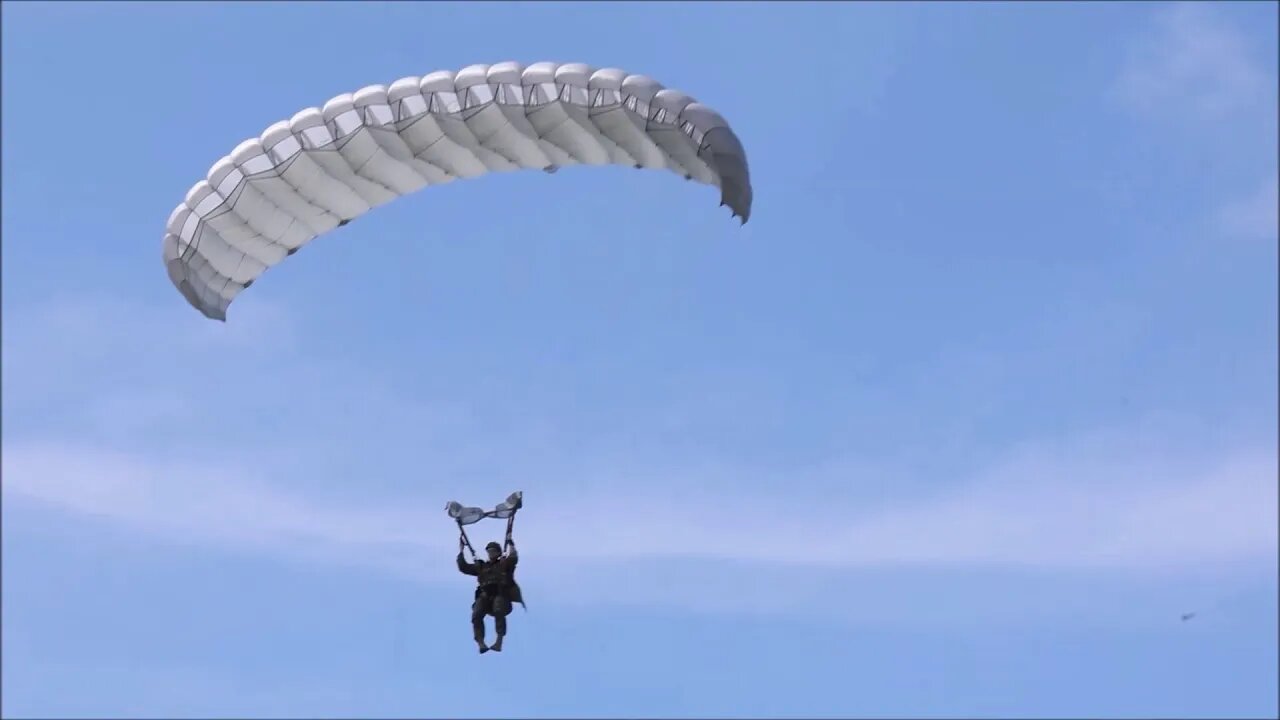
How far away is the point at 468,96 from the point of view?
121ft

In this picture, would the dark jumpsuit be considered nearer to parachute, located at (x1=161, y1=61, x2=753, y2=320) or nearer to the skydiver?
the skydiver

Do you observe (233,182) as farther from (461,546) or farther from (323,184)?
(461,546)

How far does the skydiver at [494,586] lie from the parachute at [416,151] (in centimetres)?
571

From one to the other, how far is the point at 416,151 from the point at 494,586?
21.3 feet

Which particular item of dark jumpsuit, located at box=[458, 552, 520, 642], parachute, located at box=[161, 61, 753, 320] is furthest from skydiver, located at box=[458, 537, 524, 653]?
parachute, located at box=[161, 61, 753, 320]

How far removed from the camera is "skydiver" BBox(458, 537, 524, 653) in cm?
3653

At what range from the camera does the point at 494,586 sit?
1446 inches

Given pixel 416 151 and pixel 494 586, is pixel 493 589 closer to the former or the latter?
pixel 494 586

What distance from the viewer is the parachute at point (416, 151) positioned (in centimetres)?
3553

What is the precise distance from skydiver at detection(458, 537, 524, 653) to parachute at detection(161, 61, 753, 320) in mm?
5715

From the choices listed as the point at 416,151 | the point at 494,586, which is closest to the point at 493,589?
the point at 494,586

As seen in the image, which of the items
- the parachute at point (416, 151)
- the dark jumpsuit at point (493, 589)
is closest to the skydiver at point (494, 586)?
the dark jumpsuit at point (493, 589)

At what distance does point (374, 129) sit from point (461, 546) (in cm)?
616

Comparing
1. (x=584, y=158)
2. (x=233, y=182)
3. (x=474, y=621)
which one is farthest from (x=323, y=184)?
(x=474, y=621)
